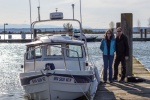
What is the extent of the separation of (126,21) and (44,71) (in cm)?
514

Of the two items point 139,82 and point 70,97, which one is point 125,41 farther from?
point 70,97

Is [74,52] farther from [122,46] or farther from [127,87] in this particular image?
[127,87]

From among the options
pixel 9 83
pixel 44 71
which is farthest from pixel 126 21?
pixel 9 83

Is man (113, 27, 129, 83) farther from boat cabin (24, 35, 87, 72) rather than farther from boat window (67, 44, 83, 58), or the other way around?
boat window (67, 44, 83, 58)

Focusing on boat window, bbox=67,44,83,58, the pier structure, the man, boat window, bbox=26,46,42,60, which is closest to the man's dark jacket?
the man

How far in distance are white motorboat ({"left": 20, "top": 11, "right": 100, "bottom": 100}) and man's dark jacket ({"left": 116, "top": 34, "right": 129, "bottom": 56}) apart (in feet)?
4.17

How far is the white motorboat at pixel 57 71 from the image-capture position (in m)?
12.4

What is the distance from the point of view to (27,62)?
14.0 m

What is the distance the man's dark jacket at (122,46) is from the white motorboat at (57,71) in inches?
50.1

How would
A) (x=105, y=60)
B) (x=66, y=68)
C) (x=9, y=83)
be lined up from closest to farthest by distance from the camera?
(x=66, y=68)
(x=105, y=60)
(x=9, y=83)

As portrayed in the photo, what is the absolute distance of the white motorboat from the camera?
490 inches

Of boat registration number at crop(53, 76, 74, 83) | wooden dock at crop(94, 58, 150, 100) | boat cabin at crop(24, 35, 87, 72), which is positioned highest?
boat cabin at crop(24, 35, 87, 72)

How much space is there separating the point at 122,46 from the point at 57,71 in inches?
139

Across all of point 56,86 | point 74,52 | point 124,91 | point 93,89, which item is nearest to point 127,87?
point 124,91
